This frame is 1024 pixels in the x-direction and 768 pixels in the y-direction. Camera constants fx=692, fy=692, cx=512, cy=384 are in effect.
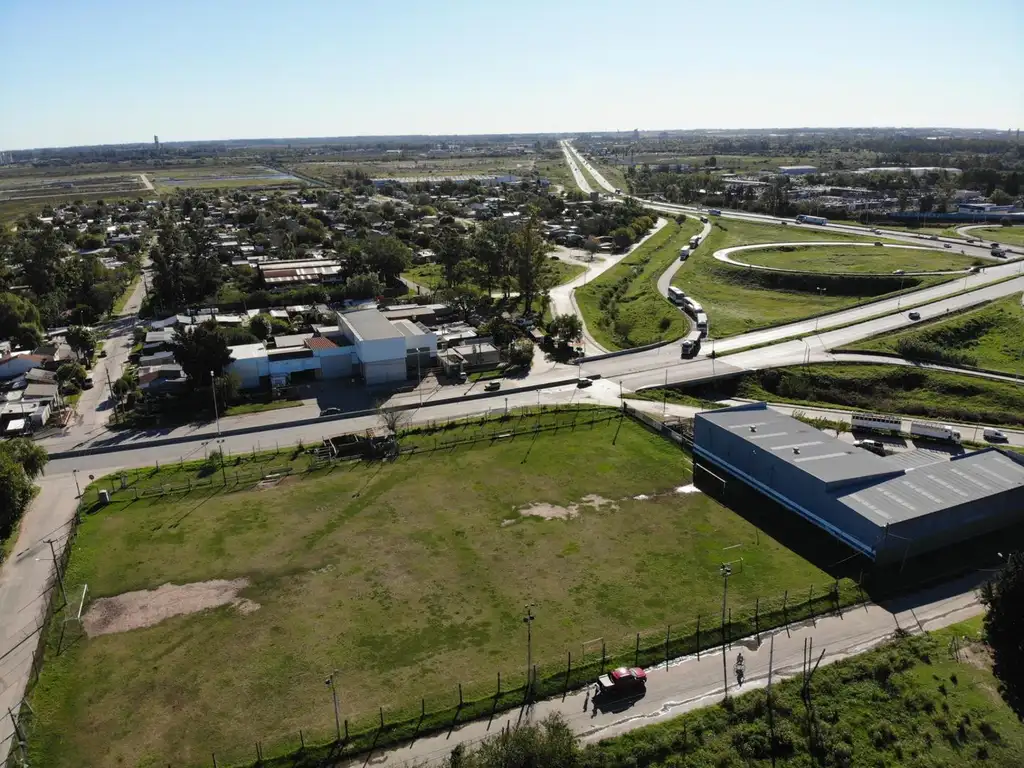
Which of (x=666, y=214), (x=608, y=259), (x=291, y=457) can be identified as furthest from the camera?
(x=666, y=214)

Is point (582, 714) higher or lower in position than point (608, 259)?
lower

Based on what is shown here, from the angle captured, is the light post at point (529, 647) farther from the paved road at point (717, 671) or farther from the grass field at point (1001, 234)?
the grass field at point (1001, 234)

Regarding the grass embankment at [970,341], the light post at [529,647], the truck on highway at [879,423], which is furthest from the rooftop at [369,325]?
the grass embankment at [970,341]

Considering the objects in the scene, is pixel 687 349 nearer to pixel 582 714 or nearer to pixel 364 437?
pixel 364 437

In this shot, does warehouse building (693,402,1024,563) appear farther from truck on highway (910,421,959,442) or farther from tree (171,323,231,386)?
tree (171,323,231,386)

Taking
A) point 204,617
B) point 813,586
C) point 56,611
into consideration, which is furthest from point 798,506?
point 56,611

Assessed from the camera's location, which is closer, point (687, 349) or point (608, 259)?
point (687, 349)
